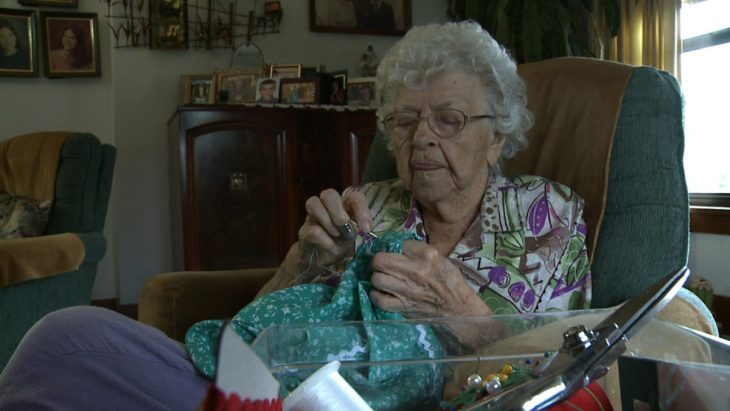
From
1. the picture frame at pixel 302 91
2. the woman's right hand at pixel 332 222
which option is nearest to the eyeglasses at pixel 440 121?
the woman's right hand at pixel 332 222

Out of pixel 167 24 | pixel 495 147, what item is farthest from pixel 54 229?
pixel 495 147

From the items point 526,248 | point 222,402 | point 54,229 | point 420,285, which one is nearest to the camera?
point 222,402

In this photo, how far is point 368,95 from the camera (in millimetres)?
3498

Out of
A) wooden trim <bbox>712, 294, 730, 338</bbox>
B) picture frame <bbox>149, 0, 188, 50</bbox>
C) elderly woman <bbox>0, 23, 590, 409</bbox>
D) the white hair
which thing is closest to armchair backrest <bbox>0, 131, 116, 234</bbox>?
picture frame <bbox>149, 0, 188, 50</bbox>

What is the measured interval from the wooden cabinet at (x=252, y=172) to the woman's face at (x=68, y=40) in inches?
40.1

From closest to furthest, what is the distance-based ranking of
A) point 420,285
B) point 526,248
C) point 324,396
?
point 324,396 → point 420,285 → point 526,248

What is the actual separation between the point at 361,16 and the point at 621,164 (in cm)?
277

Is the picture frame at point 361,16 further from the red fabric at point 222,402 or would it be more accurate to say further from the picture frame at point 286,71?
the red fabric at point 222,402

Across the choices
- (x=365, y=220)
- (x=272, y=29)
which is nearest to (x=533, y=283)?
(x=365, y=220)

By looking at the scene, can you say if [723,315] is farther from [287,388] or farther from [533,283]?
[287,388]

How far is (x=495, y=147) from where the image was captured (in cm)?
136

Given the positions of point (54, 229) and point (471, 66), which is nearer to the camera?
point (471, 66)

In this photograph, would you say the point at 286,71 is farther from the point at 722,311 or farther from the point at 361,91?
the point at 722,311

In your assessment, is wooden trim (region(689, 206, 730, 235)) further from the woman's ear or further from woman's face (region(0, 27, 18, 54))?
woman's face (region(0, 27, 18, 54))
